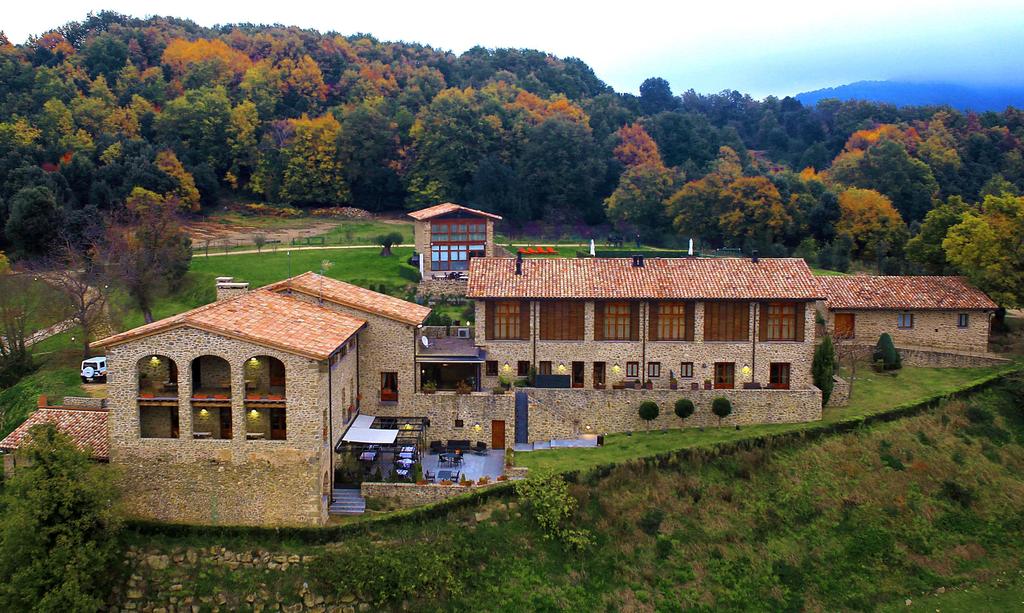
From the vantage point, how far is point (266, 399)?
28172 millimetres

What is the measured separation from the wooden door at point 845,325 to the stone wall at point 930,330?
0.77ft

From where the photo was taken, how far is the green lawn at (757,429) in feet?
106

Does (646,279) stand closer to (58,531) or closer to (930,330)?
(930,330)

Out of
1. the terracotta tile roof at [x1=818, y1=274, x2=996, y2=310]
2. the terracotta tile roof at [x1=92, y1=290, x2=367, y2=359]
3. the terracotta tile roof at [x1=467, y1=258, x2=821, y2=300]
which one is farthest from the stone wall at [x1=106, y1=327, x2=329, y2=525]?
the terracotta tile roof at [x1=818, y1=274, x2=996, y2=310]

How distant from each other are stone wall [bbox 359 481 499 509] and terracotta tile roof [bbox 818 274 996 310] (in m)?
22.2

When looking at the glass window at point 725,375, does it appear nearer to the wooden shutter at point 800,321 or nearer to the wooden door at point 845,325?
the wooden shutter at point 800,321

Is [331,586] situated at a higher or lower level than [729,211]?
lower

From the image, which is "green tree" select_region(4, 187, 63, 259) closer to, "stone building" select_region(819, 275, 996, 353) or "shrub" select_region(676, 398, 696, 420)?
"shrub" select_region(676, 398, 696, 420)

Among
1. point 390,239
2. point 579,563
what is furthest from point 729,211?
point 579,563

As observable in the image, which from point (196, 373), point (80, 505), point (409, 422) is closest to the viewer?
point (80, 505)

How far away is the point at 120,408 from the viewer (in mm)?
28422

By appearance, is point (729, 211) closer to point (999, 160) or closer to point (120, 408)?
point (999, 160)

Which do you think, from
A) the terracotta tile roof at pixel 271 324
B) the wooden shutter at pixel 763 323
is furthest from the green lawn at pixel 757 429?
the terracotta tile roof at pixel 271 324

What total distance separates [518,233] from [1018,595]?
171 feet
